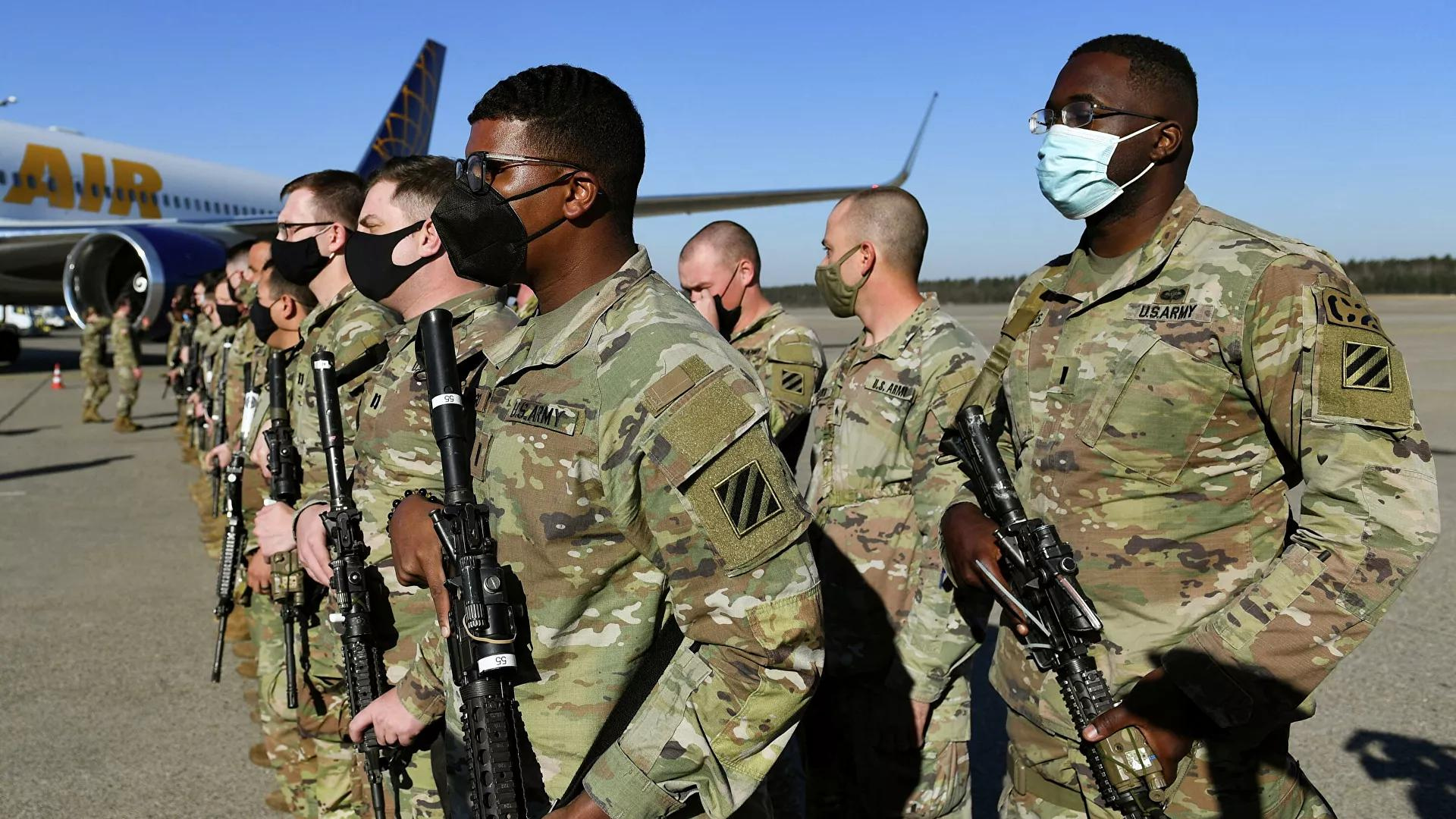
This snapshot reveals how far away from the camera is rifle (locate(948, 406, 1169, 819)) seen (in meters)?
1.90

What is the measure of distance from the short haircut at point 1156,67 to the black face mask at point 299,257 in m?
2.74

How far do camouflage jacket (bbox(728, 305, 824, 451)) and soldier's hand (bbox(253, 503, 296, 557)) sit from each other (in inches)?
62.2

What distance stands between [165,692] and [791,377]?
344 centimetres

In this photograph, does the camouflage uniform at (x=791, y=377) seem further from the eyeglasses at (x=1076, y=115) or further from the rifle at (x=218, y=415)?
the rifle at (x=218, y=415)

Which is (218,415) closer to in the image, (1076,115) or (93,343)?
(1076,115)

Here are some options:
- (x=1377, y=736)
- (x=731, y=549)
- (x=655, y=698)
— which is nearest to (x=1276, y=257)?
(x=731, y=549)

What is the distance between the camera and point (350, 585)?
2.74m

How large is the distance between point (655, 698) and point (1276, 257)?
128 centimetres

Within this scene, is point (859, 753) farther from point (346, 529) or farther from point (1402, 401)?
point (1402, 401)

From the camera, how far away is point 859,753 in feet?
10.8

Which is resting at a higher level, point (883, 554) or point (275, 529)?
point (883, 554)

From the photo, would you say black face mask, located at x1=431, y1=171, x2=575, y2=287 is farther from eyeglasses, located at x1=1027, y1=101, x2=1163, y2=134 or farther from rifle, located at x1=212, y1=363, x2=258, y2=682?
rifle, located at x1=212, y1=363, x2=258, y2=682

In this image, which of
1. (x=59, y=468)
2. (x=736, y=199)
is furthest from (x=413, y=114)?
(x=59, y=468)

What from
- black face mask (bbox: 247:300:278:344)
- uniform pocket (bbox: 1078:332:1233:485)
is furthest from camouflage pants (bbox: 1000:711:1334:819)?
black face mask (bbox: 247:300:278:344)
